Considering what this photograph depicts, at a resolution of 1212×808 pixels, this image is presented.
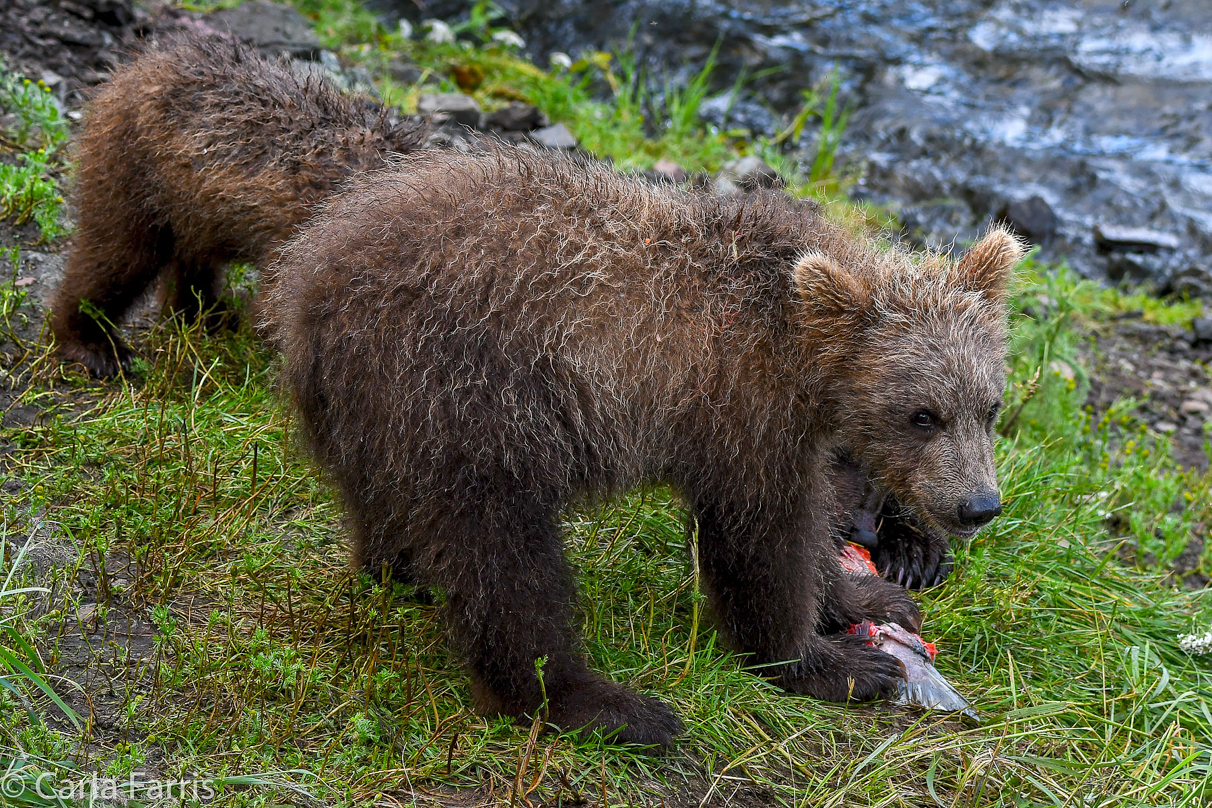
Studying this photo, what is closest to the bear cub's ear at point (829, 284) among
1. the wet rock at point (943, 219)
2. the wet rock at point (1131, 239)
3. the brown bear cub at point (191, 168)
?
the brown bear cub at point (191, 168)

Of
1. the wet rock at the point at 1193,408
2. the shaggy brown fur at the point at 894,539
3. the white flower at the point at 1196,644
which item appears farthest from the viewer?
the wet rock at the point at 1193,408

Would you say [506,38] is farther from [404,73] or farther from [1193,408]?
[1193,408]

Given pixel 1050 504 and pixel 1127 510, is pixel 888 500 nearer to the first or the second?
pixel 1050 504

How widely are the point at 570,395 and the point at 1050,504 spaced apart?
11.1 ft

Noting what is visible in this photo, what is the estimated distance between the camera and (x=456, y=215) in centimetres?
396

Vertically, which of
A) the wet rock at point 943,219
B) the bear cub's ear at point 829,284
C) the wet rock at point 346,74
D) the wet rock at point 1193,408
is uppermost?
the bear cub's ear at point 829,284

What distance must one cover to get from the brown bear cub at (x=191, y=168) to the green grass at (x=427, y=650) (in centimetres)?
37

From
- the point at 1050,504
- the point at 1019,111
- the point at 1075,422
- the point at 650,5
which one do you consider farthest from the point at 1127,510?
the point at 650,5

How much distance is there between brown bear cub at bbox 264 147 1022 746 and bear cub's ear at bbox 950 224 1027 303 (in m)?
0.01

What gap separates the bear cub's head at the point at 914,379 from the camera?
162 inches

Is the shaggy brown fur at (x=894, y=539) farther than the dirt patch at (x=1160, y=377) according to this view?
No

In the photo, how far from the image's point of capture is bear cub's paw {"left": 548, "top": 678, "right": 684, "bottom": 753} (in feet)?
13.0

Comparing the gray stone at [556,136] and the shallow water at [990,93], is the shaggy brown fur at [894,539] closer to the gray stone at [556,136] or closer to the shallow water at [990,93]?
the gray stone at [556,136]

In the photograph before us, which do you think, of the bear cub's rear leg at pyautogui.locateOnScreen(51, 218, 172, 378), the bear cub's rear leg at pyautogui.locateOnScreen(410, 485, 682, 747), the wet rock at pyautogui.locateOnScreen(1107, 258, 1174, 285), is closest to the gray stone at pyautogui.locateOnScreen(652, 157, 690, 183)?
the bear cub's rear leg at pyautogui.locateOnScreen(51, 218, 172, 378)
